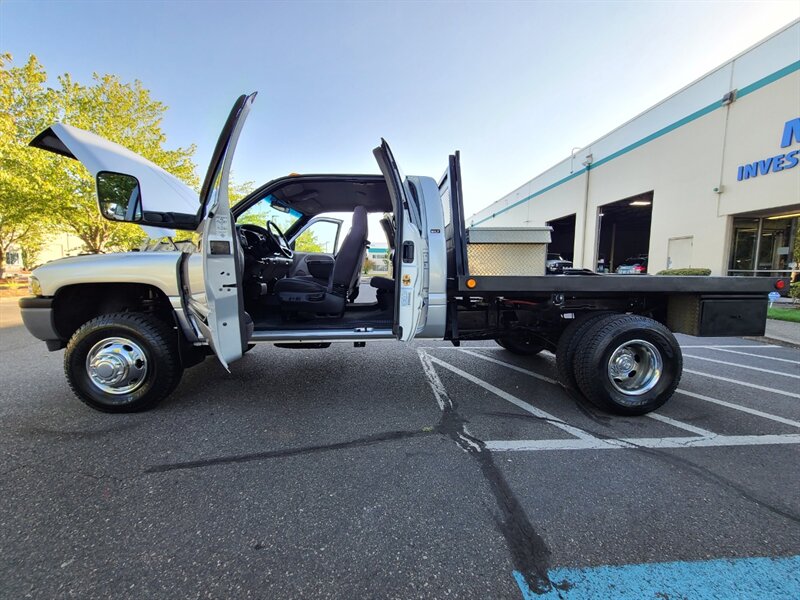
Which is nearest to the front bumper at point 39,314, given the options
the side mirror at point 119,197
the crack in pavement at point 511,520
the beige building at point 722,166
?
the side mirror at point 119,197

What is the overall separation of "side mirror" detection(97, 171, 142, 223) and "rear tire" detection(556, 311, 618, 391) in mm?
3670

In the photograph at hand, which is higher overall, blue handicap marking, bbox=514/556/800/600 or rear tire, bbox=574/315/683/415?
rear tire, bbox=574/315/683/415

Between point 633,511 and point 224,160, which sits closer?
point 633,511

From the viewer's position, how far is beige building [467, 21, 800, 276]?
1100 cm

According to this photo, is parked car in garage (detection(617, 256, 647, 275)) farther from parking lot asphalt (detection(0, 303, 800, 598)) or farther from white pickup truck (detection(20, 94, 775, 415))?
parking lot asphalt (detection(0, 303, 800, 598))

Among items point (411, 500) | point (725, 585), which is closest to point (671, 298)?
point (725, 585)

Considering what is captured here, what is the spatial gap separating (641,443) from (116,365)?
13.4 feet

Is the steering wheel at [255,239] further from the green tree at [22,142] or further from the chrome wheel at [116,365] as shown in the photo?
the green tree at [22,142]

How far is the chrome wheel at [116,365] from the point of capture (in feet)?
9.47

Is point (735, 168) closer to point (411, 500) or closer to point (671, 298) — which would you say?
point (671, 298)

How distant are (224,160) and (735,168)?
16.5m

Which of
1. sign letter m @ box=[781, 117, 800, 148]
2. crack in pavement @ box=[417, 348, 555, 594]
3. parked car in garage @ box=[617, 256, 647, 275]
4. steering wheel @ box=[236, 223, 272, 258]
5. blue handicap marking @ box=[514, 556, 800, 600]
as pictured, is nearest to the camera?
blue handicap marking @ box=[514, 556, 800, 600]

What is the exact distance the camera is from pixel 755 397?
3.58m

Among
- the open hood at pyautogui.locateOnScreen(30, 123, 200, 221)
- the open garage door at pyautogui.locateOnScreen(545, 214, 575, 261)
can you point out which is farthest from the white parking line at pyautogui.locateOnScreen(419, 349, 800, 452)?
the open garage door at pyautogui.locateOnScreen(545, 214, 575, 261)
